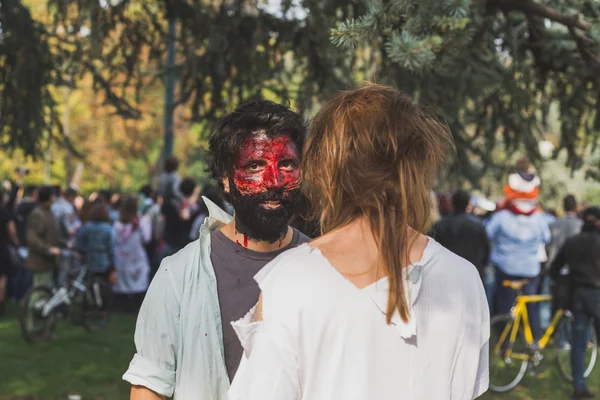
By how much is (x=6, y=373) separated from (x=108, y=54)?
3.18 meters

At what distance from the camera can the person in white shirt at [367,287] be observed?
2062mm

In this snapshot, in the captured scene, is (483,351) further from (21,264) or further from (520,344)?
(21,264)

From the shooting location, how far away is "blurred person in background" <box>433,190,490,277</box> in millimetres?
10469

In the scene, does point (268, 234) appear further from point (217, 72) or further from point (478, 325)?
point (217, 72)

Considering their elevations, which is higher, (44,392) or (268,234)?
(268,234)

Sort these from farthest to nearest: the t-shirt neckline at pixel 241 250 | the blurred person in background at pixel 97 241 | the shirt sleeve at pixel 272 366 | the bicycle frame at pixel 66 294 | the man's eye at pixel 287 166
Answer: the blurred person in background at pixel 97 241
the bicycle frame at pixel 66 294
the man's eye at pixel 287 166
the t-shirt neckline at pixel 241 250
the shirt sleeve at pixel 272 366

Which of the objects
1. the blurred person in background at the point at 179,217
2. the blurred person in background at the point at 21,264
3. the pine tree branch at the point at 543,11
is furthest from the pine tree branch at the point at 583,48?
the blurred person in background at the point at 21,264

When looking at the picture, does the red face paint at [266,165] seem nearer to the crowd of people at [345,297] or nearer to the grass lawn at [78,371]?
the crowd of people at [345,297]

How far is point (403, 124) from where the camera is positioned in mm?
2154

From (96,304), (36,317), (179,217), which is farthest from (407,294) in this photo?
(96,304)

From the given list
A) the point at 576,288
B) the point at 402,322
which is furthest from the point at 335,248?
the point at 576,288

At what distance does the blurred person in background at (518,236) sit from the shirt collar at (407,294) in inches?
330

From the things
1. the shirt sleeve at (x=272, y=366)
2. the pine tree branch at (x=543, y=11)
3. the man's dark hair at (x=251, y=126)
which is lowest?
the shirt sleeve at (x=272, y=366)

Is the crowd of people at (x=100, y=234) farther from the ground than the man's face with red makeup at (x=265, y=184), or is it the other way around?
the man's face with red makeup at (x=265, y=184)
